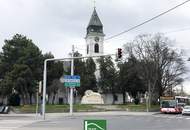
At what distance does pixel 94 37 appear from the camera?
11100cm

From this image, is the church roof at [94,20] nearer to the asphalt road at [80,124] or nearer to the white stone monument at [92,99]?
the white stone monument at [92,99]

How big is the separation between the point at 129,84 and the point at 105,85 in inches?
257

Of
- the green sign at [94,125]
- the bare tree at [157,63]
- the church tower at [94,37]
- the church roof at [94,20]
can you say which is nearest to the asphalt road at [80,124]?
the green sign at [94,125]

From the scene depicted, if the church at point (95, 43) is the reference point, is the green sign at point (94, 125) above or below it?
below

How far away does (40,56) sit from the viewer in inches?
3258

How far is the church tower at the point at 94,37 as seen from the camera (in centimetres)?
11159

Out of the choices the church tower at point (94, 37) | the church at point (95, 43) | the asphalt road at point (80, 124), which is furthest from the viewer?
the church tower at point (94, 37)

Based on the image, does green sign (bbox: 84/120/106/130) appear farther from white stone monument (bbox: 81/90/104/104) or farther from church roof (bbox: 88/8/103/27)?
church roof (bbox: 88/8/103/27)

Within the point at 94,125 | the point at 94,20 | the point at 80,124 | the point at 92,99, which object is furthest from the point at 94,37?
the point at 94,125

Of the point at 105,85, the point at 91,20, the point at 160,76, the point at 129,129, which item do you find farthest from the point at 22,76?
the point at 129,129

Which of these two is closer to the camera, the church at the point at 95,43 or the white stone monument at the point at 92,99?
the white stone monument at the point at 92,99

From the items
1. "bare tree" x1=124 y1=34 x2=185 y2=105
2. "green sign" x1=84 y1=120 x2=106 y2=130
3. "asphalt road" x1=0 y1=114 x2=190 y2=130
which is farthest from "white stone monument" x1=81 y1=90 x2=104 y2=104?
"green sign" x1=84 y1=120 x2=106 y2=130

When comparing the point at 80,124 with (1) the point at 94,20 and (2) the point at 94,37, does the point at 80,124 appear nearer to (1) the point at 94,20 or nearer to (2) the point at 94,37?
(2) the point at 94,37

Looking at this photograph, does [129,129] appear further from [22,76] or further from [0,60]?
[0,60]
